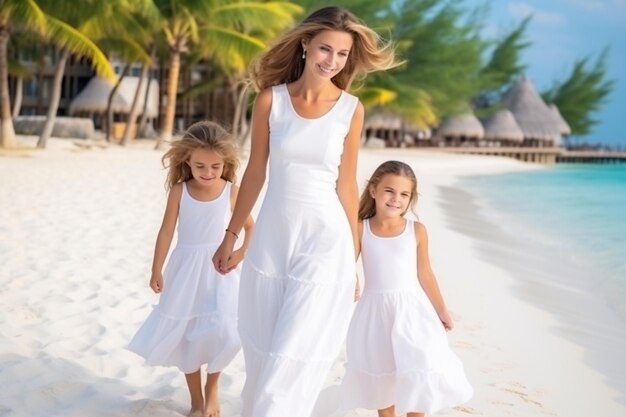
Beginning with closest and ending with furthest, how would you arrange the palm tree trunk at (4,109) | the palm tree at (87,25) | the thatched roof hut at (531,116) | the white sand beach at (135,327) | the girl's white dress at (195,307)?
the girl's white dress at (195,307), the white sand beach at (135,327), the palm tree at (87,25), the palm tree trunk at (4,109), the thatched roof hut at (531,116)

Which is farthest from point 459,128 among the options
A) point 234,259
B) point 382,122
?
point 234,259

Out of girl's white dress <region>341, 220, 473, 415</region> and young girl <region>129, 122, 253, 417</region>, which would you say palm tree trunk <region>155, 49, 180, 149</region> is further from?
girl's white dress <region>341, 220, 473, 415</region>

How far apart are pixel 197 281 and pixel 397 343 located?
775 millimetres

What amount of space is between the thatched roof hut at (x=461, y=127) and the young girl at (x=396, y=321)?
49.4 metres

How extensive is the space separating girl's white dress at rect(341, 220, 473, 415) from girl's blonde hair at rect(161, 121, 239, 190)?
0.59m

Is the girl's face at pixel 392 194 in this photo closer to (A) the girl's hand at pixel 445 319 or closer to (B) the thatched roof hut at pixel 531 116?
(A) the girl's hand at pixel 445 319

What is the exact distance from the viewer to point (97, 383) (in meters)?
3.57

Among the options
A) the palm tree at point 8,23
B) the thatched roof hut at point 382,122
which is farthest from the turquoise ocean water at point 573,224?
the thatched roof hut at point 382,122

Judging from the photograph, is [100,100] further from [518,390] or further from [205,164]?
[205,164]

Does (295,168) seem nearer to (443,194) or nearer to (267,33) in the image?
(443,194)

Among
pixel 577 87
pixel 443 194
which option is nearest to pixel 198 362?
pixel 443 194

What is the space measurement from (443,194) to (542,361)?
13908 mm

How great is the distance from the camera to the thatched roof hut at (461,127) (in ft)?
171

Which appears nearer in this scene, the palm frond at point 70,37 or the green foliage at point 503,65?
the palm frond at point 70,37
